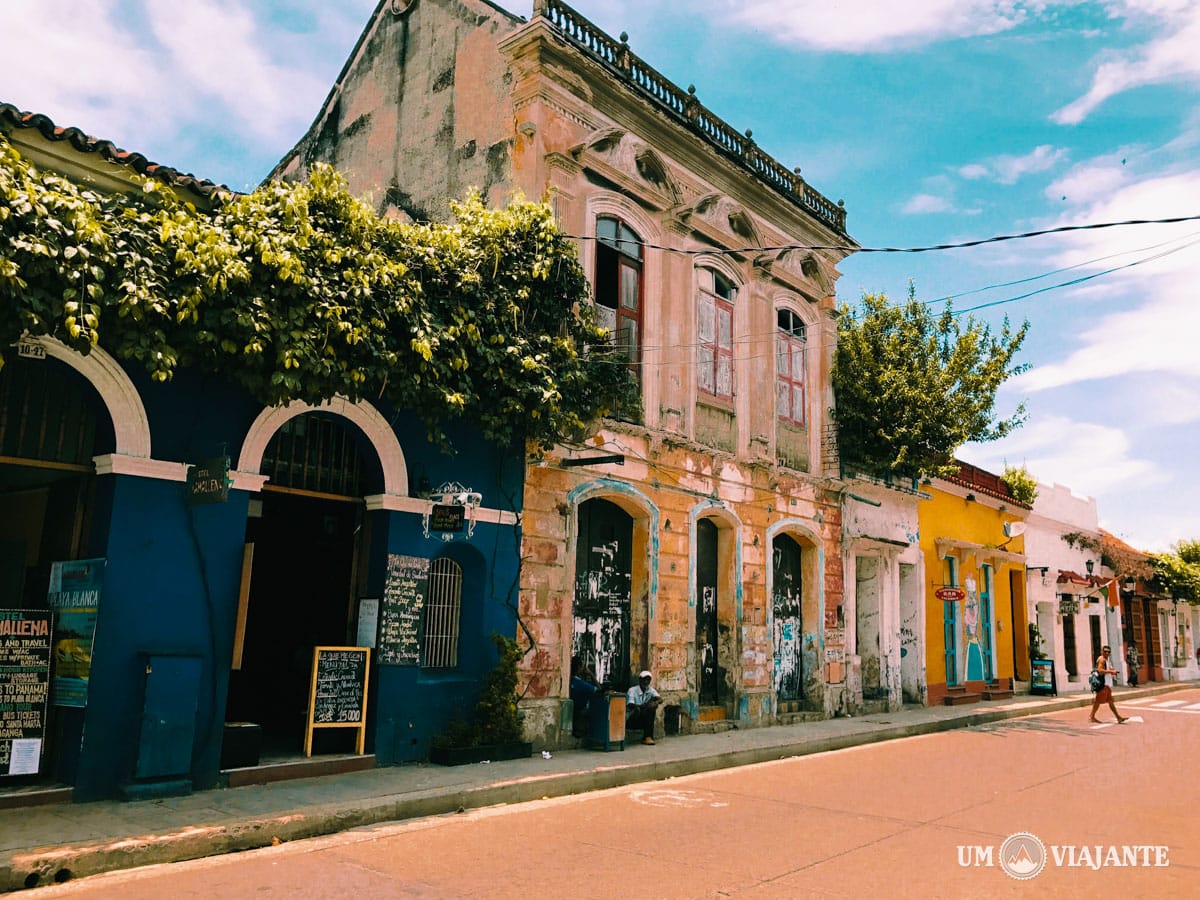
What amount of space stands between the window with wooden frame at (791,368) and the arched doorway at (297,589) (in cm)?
894

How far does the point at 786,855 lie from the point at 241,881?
151 inches

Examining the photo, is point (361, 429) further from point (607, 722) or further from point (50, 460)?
point (607, 722)

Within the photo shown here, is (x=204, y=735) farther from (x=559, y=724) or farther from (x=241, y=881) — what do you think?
(x=559, y=724)

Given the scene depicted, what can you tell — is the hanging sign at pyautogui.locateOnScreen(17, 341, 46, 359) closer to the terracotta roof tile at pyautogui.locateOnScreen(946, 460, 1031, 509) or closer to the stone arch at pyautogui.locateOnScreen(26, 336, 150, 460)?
the stone arch at pyautogui.locateOnScreen(26, 336, 150, 460)

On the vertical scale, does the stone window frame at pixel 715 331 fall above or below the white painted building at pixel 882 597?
above

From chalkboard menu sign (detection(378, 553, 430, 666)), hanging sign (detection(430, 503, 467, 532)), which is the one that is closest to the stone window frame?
hanging sign (detection(430, 503, 467, 532))

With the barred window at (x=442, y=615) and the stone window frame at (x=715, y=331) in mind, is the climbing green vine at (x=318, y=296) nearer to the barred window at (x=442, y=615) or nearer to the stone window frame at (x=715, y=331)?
the barred window at (x=442, y=615)

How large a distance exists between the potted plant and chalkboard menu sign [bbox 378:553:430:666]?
0.93 metres

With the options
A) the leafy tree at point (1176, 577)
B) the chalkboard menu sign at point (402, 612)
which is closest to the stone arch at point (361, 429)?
the chalkboard menu sign at point (402, 612)

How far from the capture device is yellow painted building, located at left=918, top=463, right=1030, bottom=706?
21.5 meters

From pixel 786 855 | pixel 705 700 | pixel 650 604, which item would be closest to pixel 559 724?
pixel 650 604

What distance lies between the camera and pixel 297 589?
38.1 ft

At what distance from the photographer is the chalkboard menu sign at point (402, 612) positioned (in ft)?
33.2

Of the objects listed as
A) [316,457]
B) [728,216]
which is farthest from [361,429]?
[728,216]
